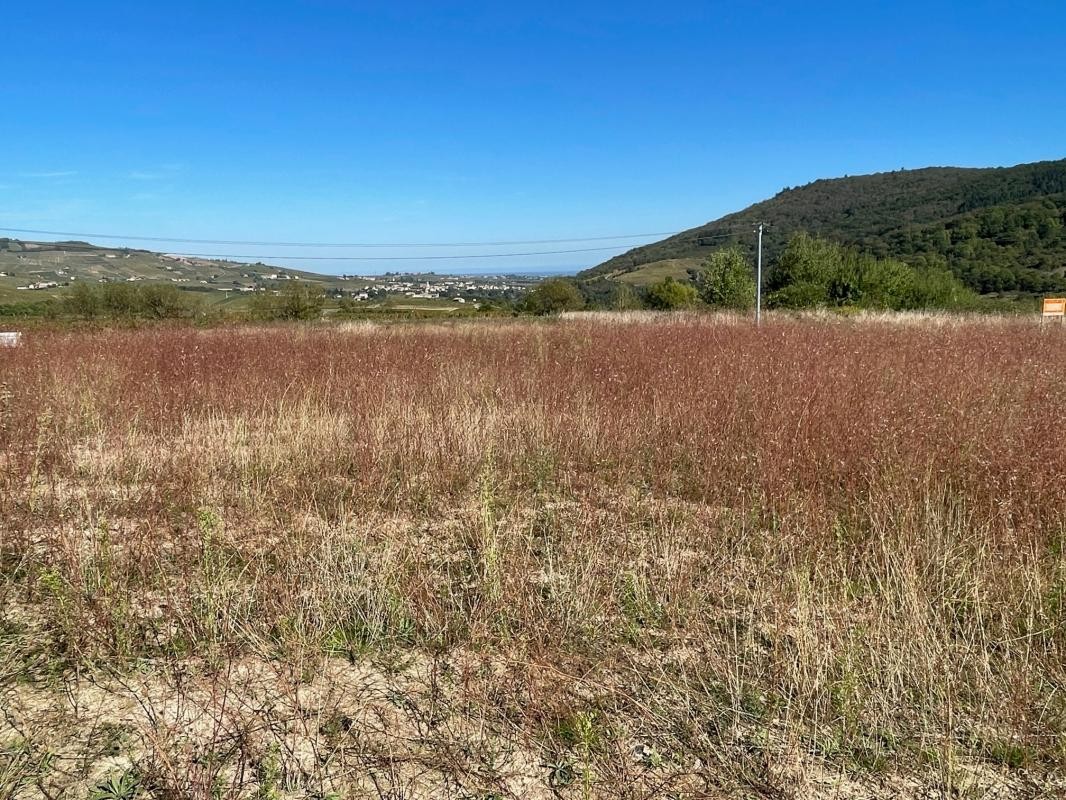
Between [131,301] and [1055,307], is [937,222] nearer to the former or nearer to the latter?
[1055,307]

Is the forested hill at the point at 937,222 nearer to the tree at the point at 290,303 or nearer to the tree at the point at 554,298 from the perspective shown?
the tree at the point at 554,298

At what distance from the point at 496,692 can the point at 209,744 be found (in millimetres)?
951

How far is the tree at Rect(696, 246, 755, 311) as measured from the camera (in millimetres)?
33987

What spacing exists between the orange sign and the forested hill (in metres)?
11.4

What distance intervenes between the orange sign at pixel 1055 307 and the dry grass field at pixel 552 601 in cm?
1546

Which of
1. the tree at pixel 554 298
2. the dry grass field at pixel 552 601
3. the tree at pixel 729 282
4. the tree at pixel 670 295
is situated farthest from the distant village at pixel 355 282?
the dry grass field at pixel 552 601

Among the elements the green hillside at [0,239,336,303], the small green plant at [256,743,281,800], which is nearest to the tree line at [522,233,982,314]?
the small green plant at [256,743,281,800]

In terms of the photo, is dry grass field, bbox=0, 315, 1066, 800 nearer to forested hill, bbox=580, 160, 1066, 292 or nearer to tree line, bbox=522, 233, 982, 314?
forested hill, bbox=580, 160, 1066, 292

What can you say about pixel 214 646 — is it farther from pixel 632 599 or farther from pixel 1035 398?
pixel 1035 398

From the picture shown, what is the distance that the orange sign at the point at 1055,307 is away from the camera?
1627cm

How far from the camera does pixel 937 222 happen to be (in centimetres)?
8106

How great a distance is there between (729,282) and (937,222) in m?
69.2

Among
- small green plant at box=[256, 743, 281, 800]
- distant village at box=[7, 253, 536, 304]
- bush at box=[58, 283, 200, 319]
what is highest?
distant village at box=[7, 253, 536, 304]

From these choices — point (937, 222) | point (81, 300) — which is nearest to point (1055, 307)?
→ point (81, 300)
